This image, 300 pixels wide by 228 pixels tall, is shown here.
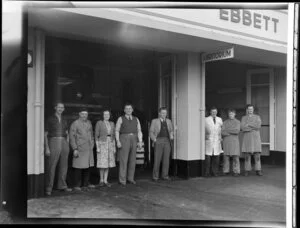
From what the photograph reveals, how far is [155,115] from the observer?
27.6 feet

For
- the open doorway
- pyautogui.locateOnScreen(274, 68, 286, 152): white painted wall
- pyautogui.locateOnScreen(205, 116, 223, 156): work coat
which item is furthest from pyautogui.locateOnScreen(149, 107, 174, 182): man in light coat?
pyautogui.locateOnScreen(274, 68, 286, 152): white painted wall

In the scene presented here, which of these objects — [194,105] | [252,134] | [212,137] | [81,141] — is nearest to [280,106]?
[252,134]

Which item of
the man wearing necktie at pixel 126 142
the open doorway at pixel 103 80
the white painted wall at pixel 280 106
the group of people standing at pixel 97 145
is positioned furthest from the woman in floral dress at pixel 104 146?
the white painted wall at pixel 280 106

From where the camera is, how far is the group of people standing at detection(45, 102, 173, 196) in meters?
5.65

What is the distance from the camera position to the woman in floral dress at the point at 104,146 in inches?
244

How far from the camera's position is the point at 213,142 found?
745 cm

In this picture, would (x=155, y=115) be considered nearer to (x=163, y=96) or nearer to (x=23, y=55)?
(x=163, y=96)

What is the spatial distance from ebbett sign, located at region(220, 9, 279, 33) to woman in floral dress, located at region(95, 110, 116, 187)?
2.93 m

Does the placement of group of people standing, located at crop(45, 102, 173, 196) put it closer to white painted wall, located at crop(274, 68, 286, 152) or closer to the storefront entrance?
the storefront entrance

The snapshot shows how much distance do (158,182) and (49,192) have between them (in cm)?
217

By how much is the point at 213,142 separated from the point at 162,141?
123 centimetres

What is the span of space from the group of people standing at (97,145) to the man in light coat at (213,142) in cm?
95

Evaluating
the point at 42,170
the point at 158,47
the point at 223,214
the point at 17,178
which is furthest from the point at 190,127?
the point at 17,178

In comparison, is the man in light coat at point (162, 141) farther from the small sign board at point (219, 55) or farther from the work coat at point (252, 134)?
the work coat at point (252, 134)
